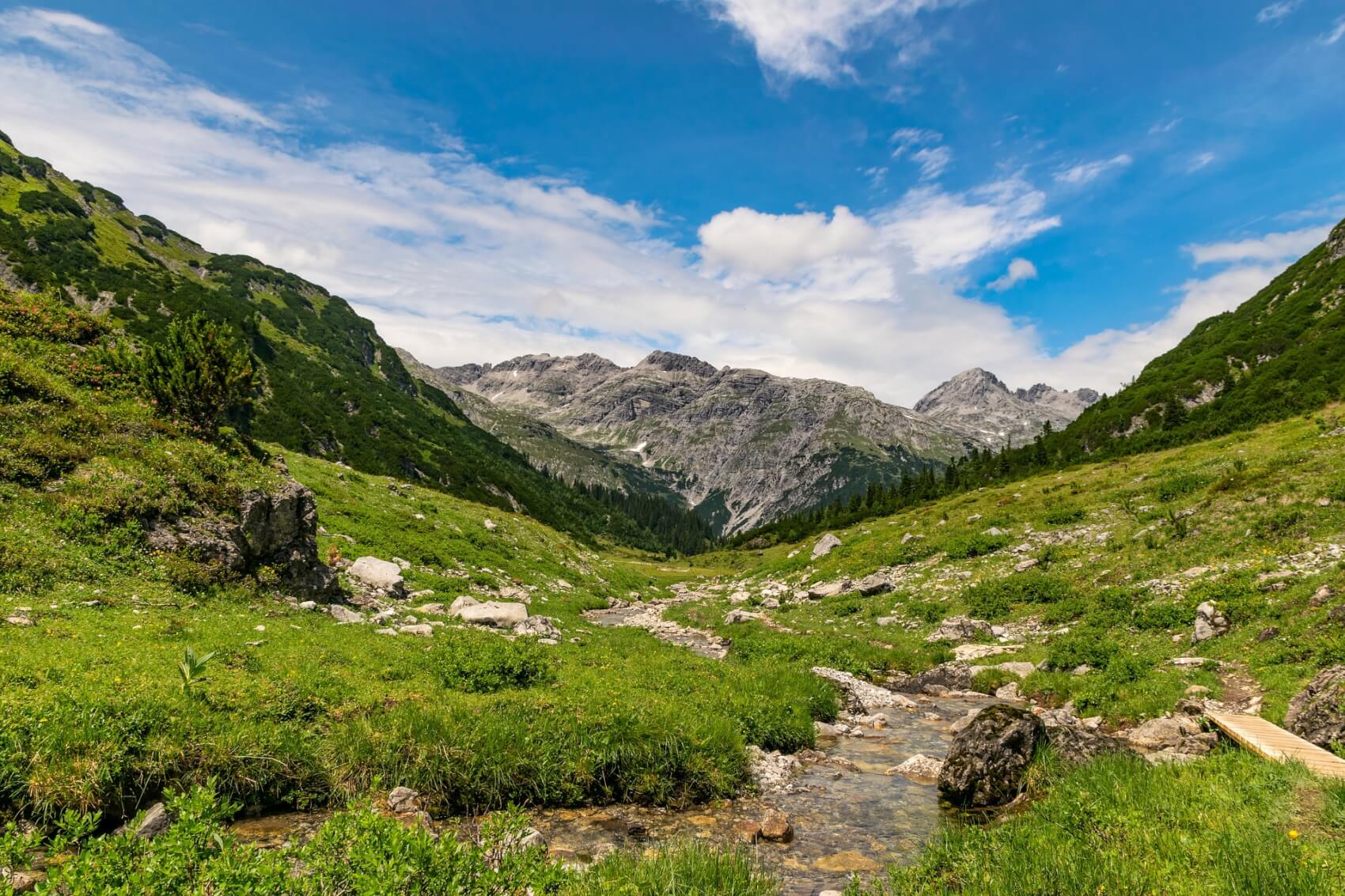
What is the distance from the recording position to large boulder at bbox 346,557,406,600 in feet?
82.6

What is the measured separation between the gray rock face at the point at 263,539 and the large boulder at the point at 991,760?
21421 mm

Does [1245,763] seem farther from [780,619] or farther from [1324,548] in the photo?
[780,619]

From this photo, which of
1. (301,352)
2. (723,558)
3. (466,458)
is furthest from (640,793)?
(301,352)

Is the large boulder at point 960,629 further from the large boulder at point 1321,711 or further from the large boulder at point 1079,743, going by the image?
the large boulder at point 1079,743

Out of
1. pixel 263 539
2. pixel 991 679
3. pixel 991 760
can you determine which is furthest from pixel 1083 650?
pixel 263 539

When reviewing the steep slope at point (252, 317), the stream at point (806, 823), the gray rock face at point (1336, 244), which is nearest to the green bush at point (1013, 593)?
the stream at point (806, 823)

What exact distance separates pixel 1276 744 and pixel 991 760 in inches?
172

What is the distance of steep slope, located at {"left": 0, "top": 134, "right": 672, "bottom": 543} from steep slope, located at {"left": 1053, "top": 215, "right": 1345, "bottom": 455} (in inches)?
4170

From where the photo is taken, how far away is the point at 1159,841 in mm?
6895

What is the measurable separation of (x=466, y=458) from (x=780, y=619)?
12770cm

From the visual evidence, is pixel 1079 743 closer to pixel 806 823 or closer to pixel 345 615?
pixel 806 823

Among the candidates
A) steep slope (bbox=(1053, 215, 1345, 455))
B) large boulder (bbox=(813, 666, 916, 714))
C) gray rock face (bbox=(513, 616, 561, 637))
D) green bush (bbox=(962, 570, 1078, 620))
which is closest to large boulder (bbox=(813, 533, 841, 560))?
green bush (bbox=(962, 570, 1078, 620))

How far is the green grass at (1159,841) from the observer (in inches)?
233

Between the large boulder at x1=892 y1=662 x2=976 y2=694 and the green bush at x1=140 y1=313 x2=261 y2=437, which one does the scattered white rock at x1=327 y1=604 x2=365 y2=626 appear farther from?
the large boulder at x1=892 y1=662 x2=976 y2=694
